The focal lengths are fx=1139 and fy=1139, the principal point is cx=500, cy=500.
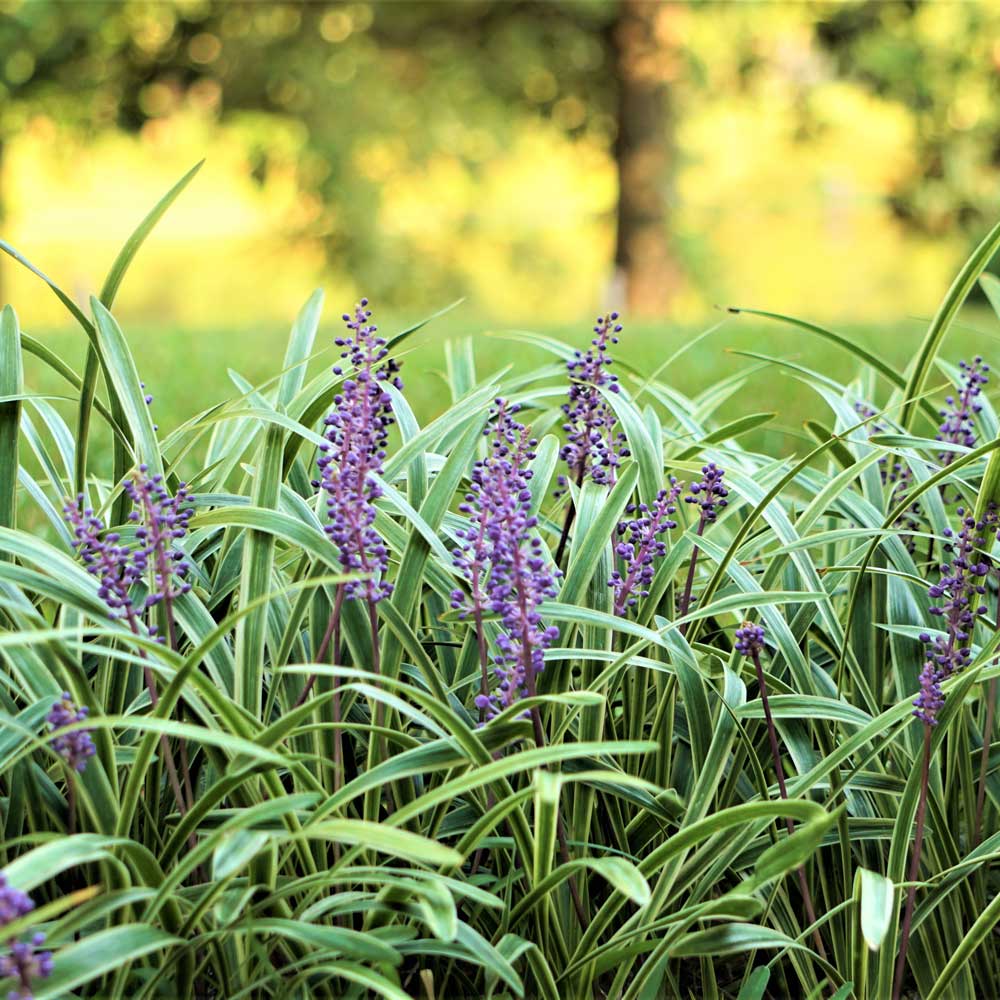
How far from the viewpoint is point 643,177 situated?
557 inches

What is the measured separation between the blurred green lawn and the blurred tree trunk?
6.93 m

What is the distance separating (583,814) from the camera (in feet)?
5.33

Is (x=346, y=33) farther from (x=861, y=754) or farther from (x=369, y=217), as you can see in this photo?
(x=861, y=754)

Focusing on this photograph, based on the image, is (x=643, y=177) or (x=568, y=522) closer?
(x=568, y=522)

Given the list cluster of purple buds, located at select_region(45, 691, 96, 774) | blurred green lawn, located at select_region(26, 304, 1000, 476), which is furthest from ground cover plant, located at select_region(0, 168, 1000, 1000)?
blurred green lawn, located at select_region(26, 304, 1000, 476)

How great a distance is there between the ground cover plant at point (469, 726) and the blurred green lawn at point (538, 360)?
2372 mm

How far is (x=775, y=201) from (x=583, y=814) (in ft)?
105

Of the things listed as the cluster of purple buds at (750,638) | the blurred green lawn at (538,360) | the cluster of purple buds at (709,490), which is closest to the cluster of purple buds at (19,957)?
the cluster of purple buds at (750,638)

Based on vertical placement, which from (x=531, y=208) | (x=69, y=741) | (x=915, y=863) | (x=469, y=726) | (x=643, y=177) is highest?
(x=531, y=208)

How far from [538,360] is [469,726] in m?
4.10

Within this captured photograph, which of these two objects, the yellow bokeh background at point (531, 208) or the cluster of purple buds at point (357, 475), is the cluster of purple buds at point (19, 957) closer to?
the cluster of purple buds at point (357, 475)

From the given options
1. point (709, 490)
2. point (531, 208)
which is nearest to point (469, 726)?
point (709, 490)

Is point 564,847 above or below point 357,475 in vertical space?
below

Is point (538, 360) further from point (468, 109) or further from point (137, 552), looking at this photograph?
point (468, 109)
